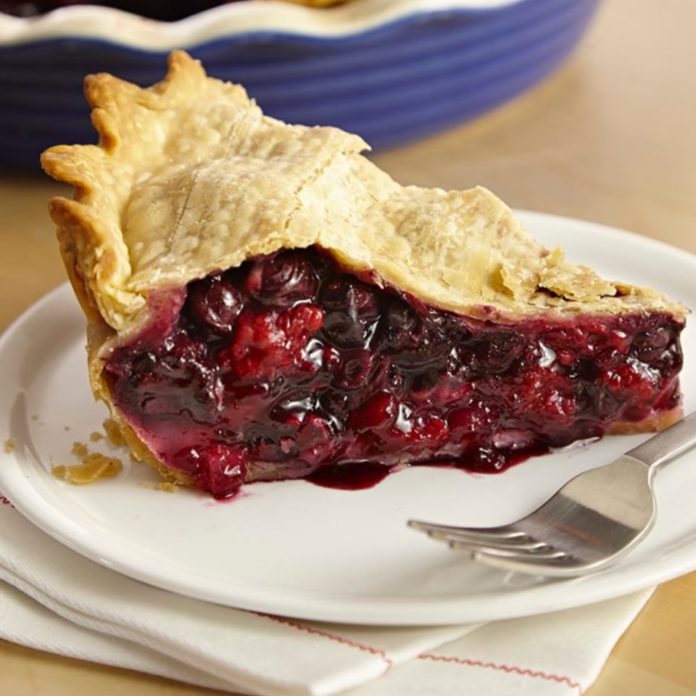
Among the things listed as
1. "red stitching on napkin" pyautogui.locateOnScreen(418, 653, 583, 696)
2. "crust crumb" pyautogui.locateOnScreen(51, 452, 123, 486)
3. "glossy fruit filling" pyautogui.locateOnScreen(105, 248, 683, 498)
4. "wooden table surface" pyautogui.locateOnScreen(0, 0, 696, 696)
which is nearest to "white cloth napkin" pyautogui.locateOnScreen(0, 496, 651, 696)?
"red stitching on napkin" pyautogui.locateOnScreen(418, 653, 583, 696)

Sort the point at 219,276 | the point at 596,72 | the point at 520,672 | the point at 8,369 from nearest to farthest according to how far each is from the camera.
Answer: the point at 520,672
the point at 219,276
the point at 8,369
the point at 596,72

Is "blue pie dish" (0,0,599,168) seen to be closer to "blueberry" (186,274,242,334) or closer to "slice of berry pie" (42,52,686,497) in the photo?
"slice of berry pie" (42,52,686,497)

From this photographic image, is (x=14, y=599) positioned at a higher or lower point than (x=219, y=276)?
lower

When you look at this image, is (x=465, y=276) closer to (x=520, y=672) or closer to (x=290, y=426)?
(x=290, y=426)

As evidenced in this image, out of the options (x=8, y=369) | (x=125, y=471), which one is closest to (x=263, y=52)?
(x=8, y=369)

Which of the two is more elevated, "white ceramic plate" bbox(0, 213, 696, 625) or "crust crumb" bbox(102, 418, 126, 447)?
"white ceramic plate" bbox(0, 213, 696, 625)

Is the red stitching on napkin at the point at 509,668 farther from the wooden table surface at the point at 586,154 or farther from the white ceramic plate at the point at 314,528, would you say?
the wooden table surface at the point at 586,154

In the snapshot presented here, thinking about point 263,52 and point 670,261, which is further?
point 263,52
